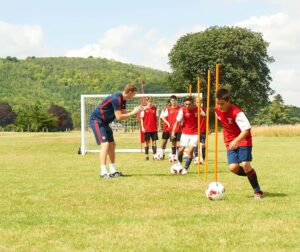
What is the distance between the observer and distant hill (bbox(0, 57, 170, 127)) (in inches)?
5074

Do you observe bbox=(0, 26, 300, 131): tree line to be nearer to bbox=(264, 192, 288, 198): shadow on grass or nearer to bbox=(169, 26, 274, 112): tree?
bbox=(169, 26, 274, 112): tree

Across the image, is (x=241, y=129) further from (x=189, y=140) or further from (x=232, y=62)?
(x=232, y=62)

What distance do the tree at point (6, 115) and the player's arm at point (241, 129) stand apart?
10460 cm

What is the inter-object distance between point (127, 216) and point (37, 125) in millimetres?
91547

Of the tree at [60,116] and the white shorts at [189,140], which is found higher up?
the tree at [60,116]

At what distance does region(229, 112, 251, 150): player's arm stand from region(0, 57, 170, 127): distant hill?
107010mm

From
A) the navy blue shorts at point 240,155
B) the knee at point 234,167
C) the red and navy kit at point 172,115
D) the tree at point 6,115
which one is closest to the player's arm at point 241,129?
the navy blue shorts at point 240,155

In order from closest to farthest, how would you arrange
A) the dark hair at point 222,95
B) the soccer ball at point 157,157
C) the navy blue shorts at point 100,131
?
1. the dark hair at point 222,95
2. the navy blue shorts at point 100,131
3. the soccer ball at point 157,157

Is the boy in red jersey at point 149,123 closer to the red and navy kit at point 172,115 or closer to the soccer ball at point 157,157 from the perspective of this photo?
the soccer ball at point 157,157

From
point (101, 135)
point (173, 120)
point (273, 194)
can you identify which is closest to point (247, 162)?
point (273, 194)

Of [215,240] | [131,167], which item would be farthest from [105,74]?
[215,240]

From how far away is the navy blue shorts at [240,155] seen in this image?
27.8ft

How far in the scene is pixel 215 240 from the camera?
564 cm

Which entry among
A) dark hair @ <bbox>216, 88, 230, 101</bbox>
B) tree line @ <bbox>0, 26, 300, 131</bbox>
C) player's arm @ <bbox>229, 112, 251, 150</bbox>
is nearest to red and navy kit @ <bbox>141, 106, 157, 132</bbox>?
tree line @ <bbox>0, 26, 300, 131</bbox>
